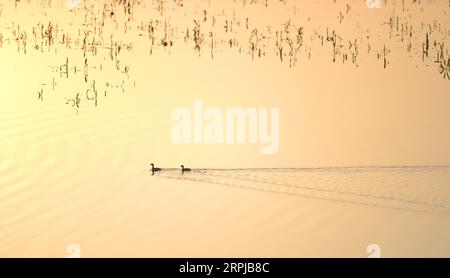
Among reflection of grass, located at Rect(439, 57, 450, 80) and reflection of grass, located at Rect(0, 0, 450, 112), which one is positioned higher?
reflection of grass, located at Rect(0, 0, 450, 112)

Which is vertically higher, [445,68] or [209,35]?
[209,35]

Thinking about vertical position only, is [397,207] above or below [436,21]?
below

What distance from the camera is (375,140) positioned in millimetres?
2508

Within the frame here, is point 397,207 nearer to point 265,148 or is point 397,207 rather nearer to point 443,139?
point 443,139

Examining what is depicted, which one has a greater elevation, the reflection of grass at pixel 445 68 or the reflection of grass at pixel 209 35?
the reflection of grass at pixel 209 35
